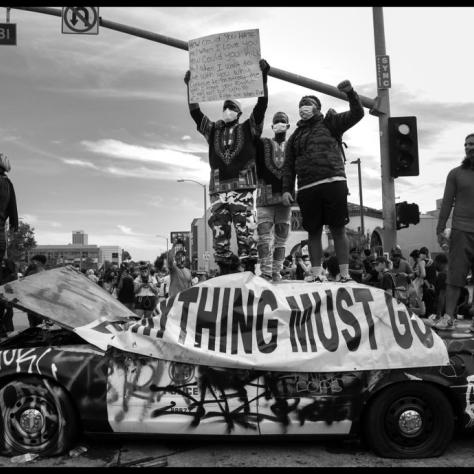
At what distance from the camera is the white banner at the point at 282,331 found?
367 centimetres

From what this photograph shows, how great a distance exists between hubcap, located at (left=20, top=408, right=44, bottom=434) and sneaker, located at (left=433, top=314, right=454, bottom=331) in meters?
3.19

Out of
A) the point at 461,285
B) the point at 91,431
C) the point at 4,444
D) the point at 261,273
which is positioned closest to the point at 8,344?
the point at 4,444

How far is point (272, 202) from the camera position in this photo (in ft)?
18.4

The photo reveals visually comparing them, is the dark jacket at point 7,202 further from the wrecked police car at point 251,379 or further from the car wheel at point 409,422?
the car wheel at point 409,422

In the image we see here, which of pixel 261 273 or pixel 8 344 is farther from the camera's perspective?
pixel 261 273

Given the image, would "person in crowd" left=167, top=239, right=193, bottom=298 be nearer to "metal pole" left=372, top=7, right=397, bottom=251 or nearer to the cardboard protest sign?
"metal pole" left=372, top=7, right=397, bottom=251

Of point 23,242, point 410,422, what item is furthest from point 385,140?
point 23,242

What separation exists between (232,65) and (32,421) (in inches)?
142

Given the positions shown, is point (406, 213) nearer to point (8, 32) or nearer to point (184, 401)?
point (184, 401)

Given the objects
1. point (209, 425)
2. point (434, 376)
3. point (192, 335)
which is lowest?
point (209, 425)

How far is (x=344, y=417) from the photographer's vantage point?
3627 mm

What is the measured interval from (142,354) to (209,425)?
0.67 metres

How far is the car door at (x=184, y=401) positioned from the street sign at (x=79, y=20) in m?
6.97

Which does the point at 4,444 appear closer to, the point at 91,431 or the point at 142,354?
the point at 91,431
